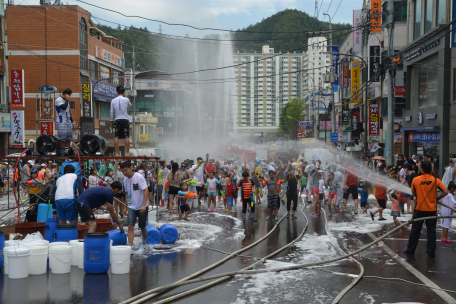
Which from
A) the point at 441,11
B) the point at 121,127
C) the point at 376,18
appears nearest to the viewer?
the point at 121,127

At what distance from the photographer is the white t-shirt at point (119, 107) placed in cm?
1179

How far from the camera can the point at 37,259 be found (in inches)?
301

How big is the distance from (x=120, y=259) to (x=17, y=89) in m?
26.5

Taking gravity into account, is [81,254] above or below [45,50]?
below

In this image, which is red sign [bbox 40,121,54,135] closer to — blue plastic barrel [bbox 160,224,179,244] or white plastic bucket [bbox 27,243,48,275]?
blue plastic barrel [bbox 160,224,179,244]

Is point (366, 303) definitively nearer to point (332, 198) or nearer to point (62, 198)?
point (62, 198)

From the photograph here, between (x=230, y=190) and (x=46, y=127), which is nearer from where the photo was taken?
(x=230, y=190)

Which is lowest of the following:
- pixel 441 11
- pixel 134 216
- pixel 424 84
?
pixel 134 216

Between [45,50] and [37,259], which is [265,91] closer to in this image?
[45,50]

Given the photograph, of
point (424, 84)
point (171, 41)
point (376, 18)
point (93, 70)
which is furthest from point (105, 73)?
point (424, 84)

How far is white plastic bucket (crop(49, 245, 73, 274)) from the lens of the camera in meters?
7.71

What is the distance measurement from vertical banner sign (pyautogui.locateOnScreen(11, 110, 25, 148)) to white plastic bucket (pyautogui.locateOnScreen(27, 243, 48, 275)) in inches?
982

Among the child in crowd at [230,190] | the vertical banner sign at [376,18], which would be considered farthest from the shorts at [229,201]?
the vertical banner sign at [376,18]

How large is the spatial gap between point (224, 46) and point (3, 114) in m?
26.4
